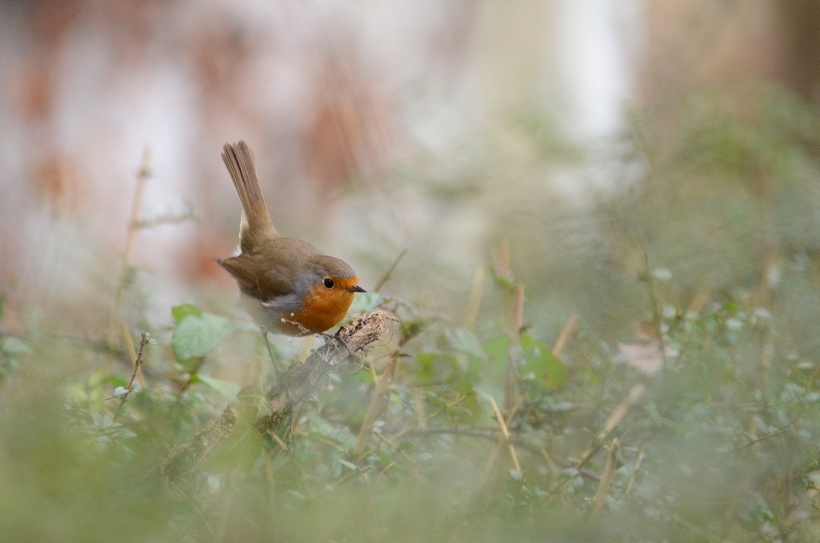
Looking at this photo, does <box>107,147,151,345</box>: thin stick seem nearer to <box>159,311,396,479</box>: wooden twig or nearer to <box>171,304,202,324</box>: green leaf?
<box>171,304,202,324</box>: green leaf

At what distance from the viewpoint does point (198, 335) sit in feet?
4.35

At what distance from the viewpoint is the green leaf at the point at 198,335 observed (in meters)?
1.29

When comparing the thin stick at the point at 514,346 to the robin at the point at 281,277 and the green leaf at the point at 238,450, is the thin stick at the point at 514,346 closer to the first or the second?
the robin at the point at 281,277

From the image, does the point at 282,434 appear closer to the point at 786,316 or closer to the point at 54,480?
the point at 54,480

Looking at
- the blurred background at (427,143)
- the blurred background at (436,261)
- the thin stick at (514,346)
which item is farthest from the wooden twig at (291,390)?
the blurred background at (427,143)

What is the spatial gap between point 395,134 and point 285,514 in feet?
11.2

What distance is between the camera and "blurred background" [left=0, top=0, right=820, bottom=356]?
8.43 ft

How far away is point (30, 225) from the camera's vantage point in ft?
13.1

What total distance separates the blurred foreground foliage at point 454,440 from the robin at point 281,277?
Result: 11cm

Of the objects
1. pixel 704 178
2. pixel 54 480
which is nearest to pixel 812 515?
pixel 54 480

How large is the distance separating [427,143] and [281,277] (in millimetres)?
1664

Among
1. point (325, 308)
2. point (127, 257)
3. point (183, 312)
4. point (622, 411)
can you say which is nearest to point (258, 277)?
point (325, 308)

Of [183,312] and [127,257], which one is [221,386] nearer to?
[183,312]

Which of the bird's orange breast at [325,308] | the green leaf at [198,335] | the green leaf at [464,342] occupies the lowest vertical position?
the bird's orange breast at [325,308]
